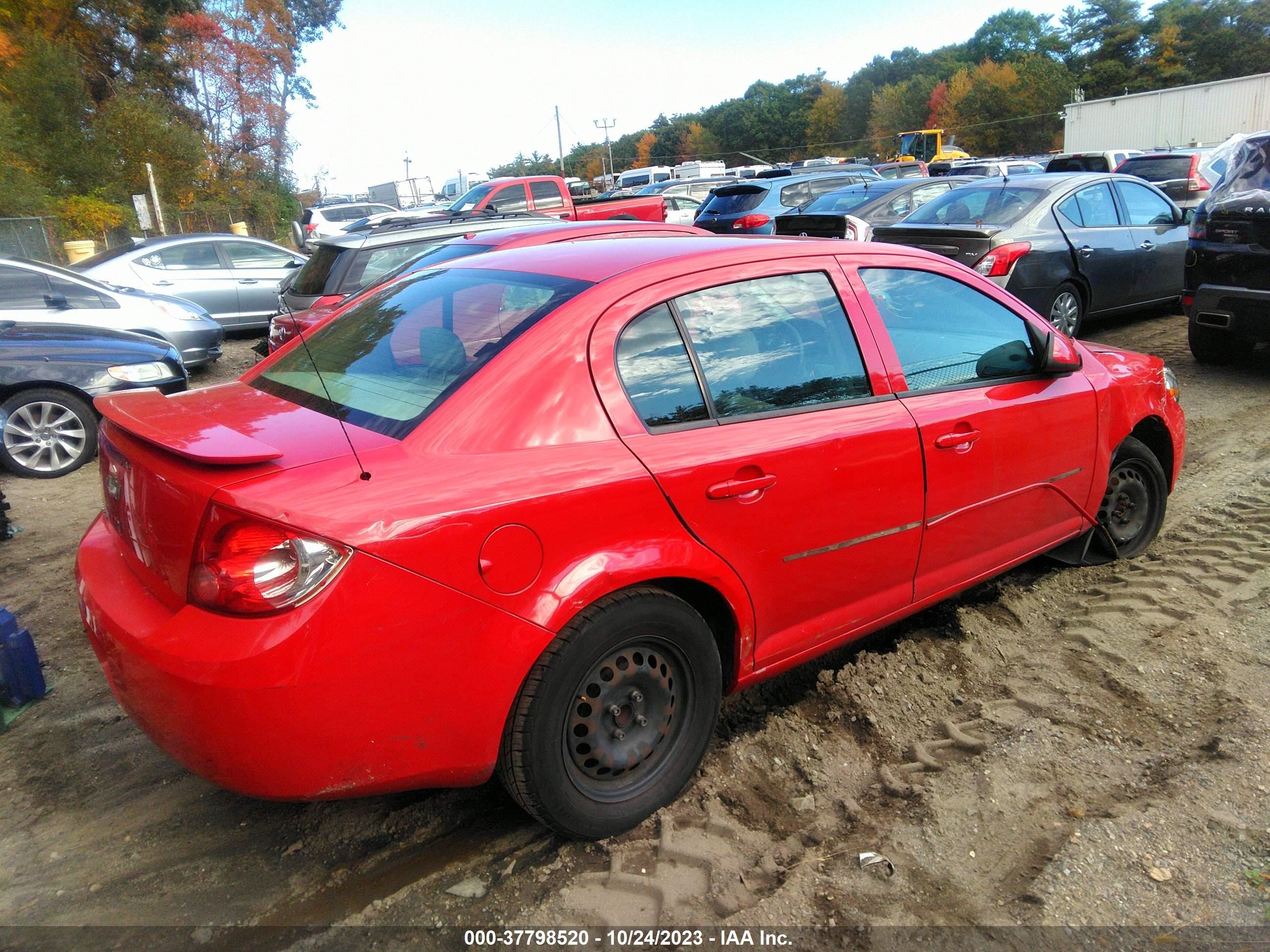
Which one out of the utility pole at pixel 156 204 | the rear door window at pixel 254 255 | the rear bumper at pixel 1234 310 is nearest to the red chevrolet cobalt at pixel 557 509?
the rear bumper at pixel 1234 310

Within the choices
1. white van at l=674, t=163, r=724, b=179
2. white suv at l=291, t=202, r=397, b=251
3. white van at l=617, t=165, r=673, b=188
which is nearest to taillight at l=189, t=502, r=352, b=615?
white suv at l=291, t=202, r=397, b=251

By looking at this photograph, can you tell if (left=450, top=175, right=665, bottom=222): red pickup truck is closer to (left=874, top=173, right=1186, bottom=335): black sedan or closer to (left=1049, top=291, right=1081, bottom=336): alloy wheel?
(left=874, top=173, right=1186, bottom=335): black sedan

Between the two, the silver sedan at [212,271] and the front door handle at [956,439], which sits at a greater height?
the silver sedan at [212,271]

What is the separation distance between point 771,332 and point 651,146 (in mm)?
123000

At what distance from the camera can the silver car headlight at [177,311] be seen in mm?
9438

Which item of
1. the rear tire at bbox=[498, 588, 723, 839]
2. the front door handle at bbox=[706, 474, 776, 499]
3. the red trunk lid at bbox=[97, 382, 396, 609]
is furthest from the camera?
the front door handle at bbox=[706, 474, 776, 499]

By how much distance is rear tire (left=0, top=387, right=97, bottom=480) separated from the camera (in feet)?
21.6

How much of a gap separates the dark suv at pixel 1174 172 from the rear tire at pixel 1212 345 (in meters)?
7.87

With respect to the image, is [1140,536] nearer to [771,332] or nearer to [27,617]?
[771,332]

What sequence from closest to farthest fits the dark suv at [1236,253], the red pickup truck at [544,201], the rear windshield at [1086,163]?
1. the dark suv at [1236,253]
2. the red pickup truck at [544,201]
3. the rear windshield at [1086,163]

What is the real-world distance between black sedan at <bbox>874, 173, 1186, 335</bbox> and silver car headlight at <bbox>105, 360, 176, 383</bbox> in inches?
264

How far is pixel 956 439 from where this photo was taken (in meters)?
3.33

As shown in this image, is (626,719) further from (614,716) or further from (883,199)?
(883,199)

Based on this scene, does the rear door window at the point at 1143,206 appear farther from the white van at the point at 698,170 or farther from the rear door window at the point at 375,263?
the white van at the point at 698,170
